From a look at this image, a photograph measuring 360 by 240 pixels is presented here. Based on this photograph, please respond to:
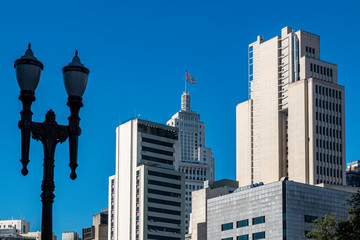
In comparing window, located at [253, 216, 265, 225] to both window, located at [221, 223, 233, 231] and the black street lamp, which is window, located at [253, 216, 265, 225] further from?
the black street lamp

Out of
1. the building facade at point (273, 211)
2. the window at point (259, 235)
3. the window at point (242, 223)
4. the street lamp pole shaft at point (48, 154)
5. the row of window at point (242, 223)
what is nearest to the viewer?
the street lamp pole shaft at point (48, 154)

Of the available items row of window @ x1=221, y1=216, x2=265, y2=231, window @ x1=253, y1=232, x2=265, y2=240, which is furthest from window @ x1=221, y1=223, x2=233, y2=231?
window @ x1=253, y1=232, x2=265, y2=240

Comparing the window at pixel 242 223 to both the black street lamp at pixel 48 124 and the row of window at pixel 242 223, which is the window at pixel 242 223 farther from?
the black street lamp at pixel 48 124

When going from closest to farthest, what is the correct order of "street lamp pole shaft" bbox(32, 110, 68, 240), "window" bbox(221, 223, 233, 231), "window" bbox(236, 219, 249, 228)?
"street lamp pole shaft" bbox(32, 110, 68, 240)
"window" bbox(236, 219, 249, 228)
"window" bbox(221, 223, 233, 231)

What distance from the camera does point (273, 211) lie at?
15825 cm

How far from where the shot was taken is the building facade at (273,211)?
15650cm

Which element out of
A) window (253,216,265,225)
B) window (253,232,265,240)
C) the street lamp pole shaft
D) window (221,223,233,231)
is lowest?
the street lamp pole shaft

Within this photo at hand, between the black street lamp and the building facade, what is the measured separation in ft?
436

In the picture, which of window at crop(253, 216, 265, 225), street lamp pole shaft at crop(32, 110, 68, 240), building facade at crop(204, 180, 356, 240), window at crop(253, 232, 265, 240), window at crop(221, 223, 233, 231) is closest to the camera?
street lamp pole shaft at crop(32, 110, 68, 240)

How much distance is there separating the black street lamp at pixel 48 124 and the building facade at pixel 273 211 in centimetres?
13295

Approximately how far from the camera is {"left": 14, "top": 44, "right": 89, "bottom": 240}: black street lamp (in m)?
24.2

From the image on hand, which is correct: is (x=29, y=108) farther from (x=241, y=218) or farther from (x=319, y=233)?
(x=241, y=218)

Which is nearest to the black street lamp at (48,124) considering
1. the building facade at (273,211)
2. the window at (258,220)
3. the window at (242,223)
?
the building facade at (273,211)

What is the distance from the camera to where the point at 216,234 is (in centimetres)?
17100
